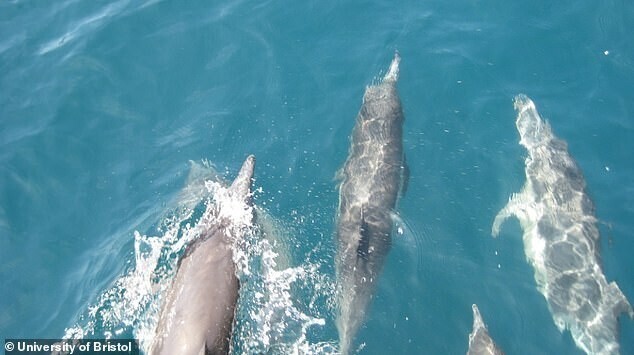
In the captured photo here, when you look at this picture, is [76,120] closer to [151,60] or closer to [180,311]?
[151,60]

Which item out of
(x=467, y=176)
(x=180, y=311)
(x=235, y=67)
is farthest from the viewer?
(x=235, y=67)

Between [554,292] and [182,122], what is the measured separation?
27.9 ft

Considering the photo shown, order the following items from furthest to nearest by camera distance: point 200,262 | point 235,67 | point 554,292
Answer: point 235,67, point 554,292, point 200,262

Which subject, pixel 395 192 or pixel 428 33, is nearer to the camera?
pixel 395 192

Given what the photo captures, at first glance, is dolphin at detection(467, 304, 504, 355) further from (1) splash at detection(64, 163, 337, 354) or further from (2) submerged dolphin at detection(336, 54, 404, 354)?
(1) splash at detection(64, 163, 337, 354)

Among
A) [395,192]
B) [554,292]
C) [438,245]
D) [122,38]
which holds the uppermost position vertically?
[122,38]

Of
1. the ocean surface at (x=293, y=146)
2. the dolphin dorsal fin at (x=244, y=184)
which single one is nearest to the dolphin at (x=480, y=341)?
the ocean surface at (x=293, y=146)

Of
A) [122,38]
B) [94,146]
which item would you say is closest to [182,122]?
[94,146]

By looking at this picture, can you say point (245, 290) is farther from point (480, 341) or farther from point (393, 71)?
point (393, 71)

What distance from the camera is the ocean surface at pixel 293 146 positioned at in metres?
9.66

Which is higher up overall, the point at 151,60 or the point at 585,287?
the point at 151,60

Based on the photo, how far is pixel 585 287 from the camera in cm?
1030

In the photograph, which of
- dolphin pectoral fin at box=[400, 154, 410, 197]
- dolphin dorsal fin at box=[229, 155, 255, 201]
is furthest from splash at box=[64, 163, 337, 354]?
dolphin pectoral fin at box=[400, 154, 410, 197]

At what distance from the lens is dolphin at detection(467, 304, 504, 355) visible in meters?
8.91
